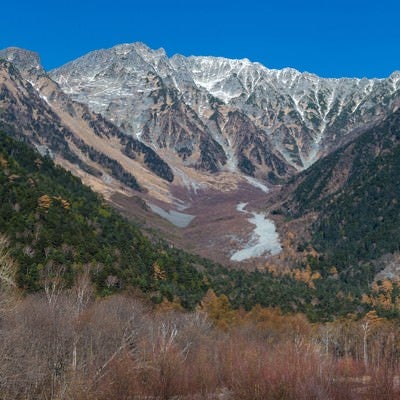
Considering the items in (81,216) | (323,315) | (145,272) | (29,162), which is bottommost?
(323,315)

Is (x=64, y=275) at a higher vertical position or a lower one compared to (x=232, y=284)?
higher

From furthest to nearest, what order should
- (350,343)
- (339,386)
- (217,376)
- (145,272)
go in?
(145,272)
(350,343)
(217,376)
(339,386)

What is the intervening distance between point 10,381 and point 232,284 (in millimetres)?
110999

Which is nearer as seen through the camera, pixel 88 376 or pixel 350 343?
pixel 88 376

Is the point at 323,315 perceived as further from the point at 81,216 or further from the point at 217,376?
the point at 217,376

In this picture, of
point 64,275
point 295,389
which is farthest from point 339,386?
point 64,275

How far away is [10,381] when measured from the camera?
28750 mm

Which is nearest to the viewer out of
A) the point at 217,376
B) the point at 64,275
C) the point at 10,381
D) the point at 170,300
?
the point at 10,381

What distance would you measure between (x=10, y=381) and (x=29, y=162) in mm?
136366

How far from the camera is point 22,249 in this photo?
8600 centimetres

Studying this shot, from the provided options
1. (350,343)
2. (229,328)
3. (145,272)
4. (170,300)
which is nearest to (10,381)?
(229,328)

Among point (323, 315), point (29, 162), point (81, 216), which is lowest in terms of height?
point (323, 315)

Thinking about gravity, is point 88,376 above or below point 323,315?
above

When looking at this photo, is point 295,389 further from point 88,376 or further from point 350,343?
point 350,343
